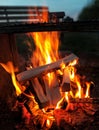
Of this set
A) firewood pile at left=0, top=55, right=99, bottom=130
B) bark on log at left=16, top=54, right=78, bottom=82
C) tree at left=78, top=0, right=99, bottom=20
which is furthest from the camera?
tree at left=78, top=0, right=99, bottom=20

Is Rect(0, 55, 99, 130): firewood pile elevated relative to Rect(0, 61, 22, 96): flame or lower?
lower

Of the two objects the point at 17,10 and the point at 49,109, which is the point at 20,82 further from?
the point at 17,10

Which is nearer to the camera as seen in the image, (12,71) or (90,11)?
(12,71)

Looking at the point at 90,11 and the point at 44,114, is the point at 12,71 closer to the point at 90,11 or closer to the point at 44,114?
the point at 44,114

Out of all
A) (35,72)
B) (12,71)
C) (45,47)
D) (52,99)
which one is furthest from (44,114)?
(45,47)

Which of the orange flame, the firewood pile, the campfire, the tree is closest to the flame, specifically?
the campfire

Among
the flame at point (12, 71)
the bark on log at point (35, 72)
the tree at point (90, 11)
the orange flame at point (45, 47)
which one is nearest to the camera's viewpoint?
the bark on log at point (35, 72)

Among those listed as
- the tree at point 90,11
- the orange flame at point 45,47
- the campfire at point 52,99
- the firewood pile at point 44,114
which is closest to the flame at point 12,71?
the campfire at point 52,99

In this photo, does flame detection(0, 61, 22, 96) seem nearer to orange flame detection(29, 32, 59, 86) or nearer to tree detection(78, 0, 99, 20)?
orange flame detection(29, 32, 59, 86)

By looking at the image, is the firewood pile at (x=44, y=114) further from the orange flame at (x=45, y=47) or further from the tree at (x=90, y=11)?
the tree at (x=90, y=11)

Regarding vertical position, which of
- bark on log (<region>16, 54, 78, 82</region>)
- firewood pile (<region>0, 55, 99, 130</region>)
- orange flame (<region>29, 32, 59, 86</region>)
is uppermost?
orange flame (<region>29, 32, 59, 86</region>)

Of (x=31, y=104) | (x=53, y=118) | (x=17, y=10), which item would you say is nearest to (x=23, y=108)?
(x=31, y=104)

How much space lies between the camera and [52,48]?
21.3 feet

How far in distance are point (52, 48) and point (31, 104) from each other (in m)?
1.77
